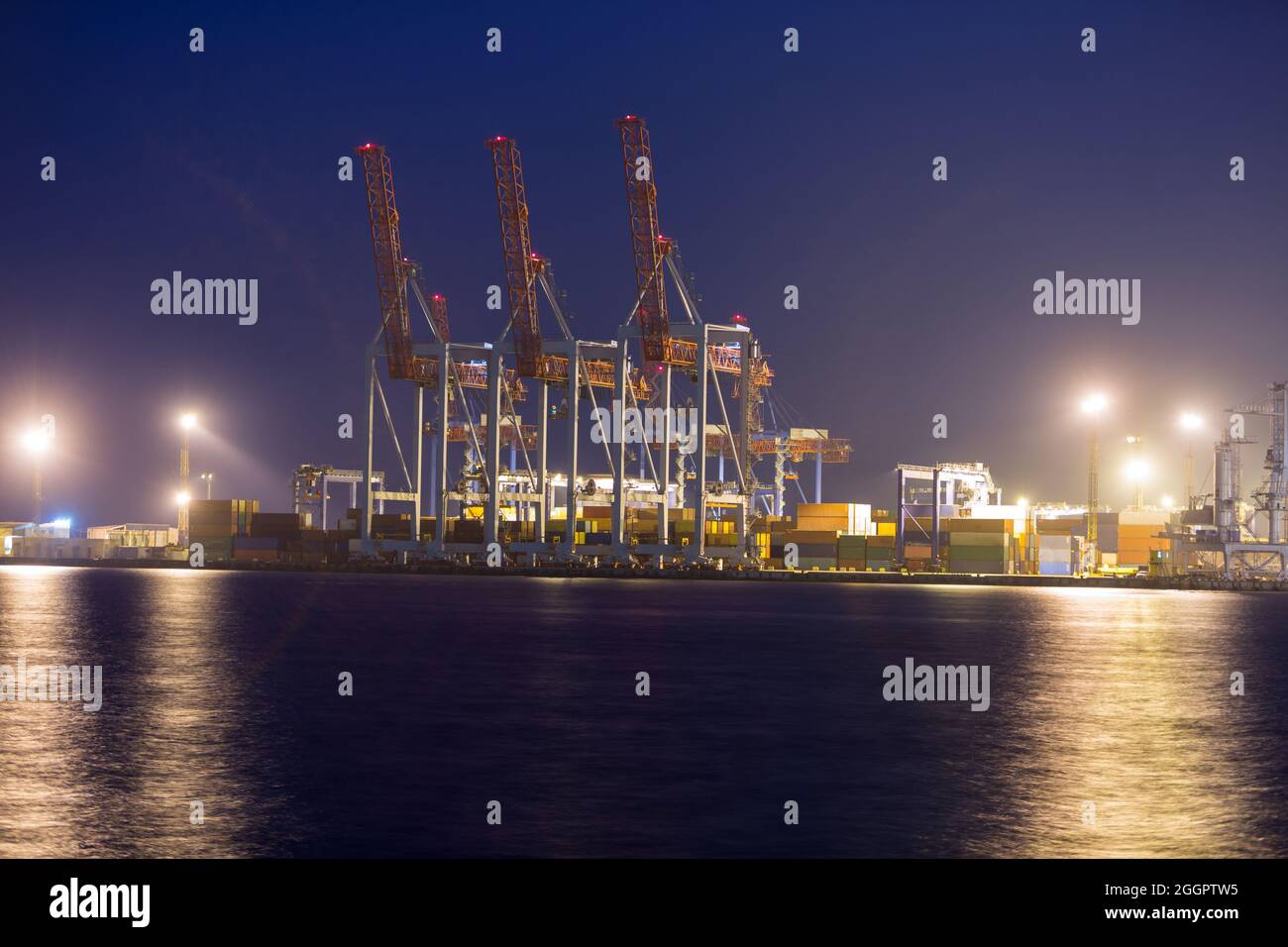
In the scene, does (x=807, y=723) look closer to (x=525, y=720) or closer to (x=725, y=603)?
(x=525, y=720)

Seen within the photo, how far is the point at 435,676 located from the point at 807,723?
13933mm

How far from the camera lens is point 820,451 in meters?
155
